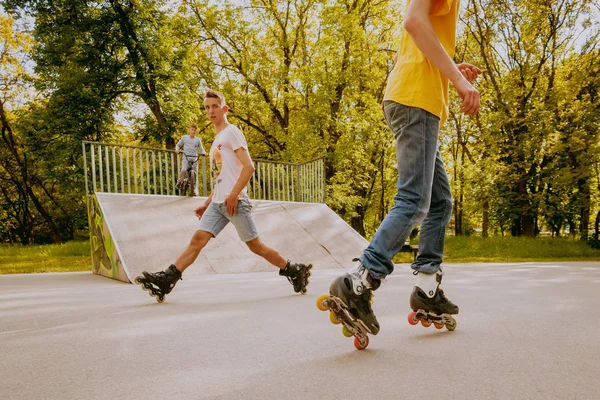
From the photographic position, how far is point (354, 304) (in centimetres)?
222

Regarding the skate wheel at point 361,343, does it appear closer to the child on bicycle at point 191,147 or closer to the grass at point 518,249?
the child on bicycle at point 191,147

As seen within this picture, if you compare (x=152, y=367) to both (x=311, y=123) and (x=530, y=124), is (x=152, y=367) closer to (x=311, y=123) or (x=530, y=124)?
(x=311, y=123)

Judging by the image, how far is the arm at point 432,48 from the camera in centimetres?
232

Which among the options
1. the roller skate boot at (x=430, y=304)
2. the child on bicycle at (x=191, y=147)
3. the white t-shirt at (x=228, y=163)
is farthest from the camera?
the child on bicycle at (x=191, y=147)

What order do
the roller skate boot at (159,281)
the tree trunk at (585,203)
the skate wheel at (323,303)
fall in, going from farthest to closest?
the tree trunk at (585,203), the roller skate boot at (159,281), the skate wheel at (323,303)

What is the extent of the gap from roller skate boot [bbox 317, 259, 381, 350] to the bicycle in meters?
8.18

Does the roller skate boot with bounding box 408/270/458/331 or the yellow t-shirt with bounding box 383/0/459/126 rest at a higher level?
the yellow t-shirt with bounding box 383/0/459/126

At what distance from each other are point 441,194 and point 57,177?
17.5m

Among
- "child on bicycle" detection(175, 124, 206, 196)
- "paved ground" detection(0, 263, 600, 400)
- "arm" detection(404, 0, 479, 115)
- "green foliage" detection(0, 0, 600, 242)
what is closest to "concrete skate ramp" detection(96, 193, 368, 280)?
"child on bicycle" detection(175, 124, 206, 196)

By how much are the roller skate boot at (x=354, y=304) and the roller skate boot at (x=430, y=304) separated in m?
0.48

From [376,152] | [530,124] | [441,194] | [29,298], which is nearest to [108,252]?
[29,298]

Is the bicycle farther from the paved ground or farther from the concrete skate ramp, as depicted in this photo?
the paved ground

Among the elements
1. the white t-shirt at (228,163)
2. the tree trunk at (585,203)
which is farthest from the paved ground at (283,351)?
the tree trunk at (585,203)

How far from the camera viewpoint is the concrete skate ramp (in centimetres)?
663
